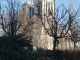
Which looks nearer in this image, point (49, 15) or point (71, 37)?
point (49, 15)

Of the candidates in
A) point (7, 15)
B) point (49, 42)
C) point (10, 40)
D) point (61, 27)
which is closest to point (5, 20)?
point (7, 15)

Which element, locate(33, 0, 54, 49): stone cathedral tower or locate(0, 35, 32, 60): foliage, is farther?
locate(33, 0, 54, 49): stone cathedral tower

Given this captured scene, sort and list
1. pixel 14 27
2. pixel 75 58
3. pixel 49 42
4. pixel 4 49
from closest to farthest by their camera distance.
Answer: pixel 4 49 < pixel 75 58 < pixel 14 27 < pixel 49 42

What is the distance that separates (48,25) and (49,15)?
0.99 meters

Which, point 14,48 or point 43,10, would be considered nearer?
point 14,48

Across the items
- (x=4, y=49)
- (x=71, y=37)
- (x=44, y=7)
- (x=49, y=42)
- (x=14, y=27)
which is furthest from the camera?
(x=49, y=42)

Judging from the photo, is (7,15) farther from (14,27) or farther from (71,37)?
(71,37)

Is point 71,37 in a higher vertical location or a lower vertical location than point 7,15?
lower

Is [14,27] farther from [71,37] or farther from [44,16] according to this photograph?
[71,37]

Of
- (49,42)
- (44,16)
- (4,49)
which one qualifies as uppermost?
(44,16)

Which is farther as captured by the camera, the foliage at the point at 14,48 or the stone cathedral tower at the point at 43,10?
the stone cathedral tower at the point at 43,10

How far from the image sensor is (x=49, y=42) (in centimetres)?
5041

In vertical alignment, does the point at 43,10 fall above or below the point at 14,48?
above

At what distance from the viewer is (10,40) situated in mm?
13344
